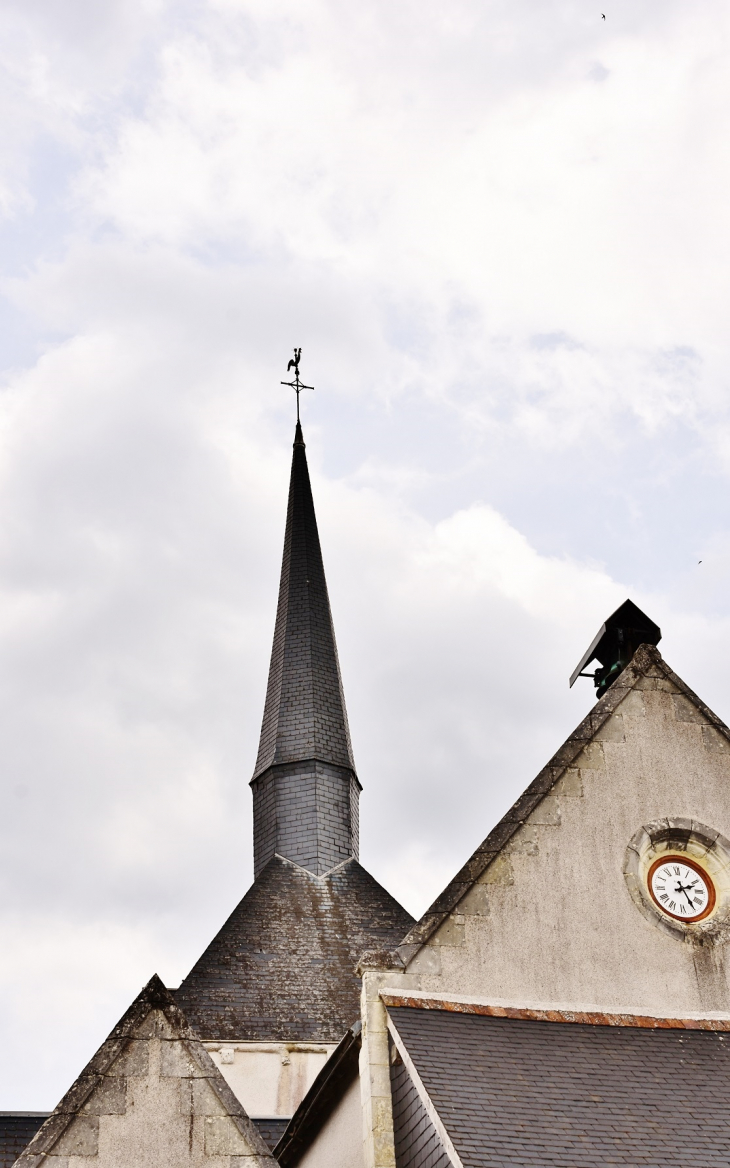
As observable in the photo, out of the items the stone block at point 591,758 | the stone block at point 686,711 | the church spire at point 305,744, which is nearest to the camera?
the stone block at point 591,758

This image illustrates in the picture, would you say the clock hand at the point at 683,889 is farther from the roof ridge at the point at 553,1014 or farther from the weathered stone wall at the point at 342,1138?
the weathered stone wall at the point at 342,1138

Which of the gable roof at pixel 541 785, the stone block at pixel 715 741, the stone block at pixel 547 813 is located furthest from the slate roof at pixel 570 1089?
the stone block at pixel 715 741

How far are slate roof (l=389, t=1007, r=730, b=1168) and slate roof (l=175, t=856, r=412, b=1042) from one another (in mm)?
12538

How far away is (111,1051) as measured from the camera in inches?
416

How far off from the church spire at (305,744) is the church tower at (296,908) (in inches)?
1.0

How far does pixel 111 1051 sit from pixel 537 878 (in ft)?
12.5

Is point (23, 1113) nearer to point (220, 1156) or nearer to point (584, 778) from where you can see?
point (220, 1156)

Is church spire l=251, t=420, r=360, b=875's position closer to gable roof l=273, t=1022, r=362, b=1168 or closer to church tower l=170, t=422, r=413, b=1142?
church tower l=170, t=422, r=413, b=1142

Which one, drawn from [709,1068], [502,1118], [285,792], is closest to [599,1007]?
[709,1068]

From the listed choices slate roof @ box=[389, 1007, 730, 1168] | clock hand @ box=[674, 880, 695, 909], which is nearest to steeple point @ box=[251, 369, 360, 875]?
clock hand @ box=[674, 880, 695, 909]

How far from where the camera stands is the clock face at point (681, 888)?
41.4ft

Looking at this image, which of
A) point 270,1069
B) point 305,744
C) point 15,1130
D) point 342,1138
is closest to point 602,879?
point 342,1138

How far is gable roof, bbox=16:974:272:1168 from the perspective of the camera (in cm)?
1021

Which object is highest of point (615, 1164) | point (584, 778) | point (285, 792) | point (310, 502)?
point (310, 502)
